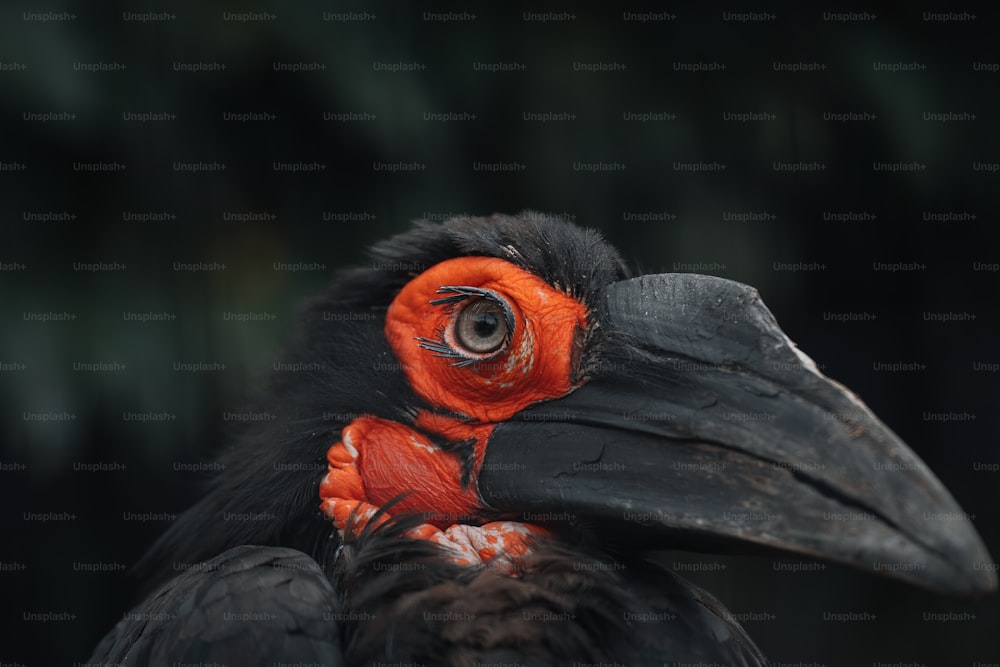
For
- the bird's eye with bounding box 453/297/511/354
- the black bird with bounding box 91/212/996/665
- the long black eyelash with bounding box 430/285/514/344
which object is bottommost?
the black bird with bounding box 91/212/996/665

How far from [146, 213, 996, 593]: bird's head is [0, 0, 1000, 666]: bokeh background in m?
1.03

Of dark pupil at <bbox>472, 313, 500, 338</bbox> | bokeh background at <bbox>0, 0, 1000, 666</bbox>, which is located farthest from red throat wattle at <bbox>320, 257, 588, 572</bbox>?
bokeh background at <bbox>0, 0, 1000, 666</bbox>

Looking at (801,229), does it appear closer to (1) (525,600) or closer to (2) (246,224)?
(2) (246,224)

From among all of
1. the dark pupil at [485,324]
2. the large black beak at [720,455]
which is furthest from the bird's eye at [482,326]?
the large black beak at [720,455]

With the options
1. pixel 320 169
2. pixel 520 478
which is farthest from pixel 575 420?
pixel 320 169

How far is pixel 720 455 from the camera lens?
223cm

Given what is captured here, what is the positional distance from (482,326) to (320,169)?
199cm

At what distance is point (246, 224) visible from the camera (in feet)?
14.3

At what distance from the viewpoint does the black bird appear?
6.99ft

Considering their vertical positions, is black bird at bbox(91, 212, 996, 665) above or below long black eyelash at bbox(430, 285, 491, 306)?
below

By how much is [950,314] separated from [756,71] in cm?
200

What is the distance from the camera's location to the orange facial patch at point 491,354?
257 centimetres

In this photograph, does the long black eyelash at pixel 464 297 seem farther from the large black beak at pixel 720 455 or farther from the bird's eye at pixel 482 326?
the large black beak at pixel 720 455

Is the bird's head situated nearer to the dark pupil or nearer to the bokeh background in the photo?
the dark pupil
